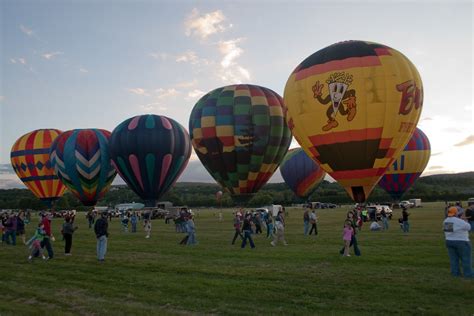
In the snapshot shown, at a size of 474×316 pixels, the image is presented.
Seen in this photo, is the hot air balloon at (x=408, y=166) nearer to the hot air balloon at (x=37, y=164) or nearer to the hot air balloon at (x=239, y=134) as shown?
the hot air balloon at (x=239, y=134)

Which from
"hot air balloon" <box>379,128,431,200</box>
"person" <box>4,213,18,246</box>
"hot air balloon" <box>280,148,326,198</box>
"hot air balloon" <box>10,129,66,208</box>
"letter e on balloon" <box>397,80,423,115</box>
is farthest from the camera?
"hot air balloon" <box>280,148,326,198</box>

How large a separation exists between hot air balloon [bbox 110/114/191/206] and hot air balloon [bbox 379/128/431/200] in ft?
69.4

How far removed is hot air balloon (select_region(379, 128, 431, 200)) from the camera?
149 feet

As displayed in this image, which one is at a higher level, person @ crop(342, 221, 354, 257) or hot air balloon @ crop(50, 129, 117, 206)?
hot air balloon @ crop(50, 129, 117, 206)

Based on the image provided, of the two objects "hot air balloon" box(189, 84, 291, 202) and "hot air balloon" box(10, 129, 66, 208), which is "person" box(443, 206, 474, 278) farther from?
"hot air balloon" box(10, 129, 66, 208)

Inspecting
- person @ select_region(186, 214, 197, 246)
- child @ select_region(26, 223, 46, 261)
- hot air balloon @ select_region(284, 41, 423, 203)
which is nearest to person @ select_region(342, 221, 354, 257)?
person @ select_region(186, 214, 197, 246)

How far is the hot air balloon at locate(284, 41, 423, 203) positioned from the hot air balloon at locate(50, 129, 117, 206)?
24546 mm

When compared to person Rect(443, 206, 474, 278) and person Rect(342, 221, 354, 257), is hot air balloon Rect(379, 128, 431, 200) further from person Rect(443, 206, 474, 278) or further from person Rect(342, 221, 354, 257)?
person Rect(443, 206, 474, 278)

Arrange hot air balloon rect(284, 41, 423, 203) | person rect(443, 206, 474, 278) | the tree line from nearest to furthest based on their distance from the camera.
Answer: person rect(443, 206, 474, 278) < hot air balloon rect(284, 41, 423, 203) < the tree line

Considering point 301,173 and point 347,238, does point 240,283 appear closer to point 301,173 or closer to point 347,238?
point 347,238

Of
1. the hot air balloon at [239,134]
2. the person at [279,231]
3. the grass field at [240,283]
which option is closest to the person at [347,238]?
the grass field at [240,283]

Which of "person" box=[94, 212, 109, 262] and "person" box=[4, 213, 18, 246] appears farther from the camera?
"person" box=[4, 213, 18, 246]

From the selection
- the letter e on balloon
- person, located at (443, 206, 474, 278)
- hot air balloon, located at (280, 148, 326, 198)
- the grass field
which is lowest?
the grass field

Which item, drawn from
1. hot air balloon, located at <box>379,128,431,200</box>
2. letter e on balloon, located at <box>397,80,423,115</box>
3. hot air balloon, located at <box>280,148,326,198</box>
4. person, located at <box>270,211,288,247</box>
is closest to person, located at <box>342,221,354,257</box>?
person, located at <box>270,211,288,247</box>
